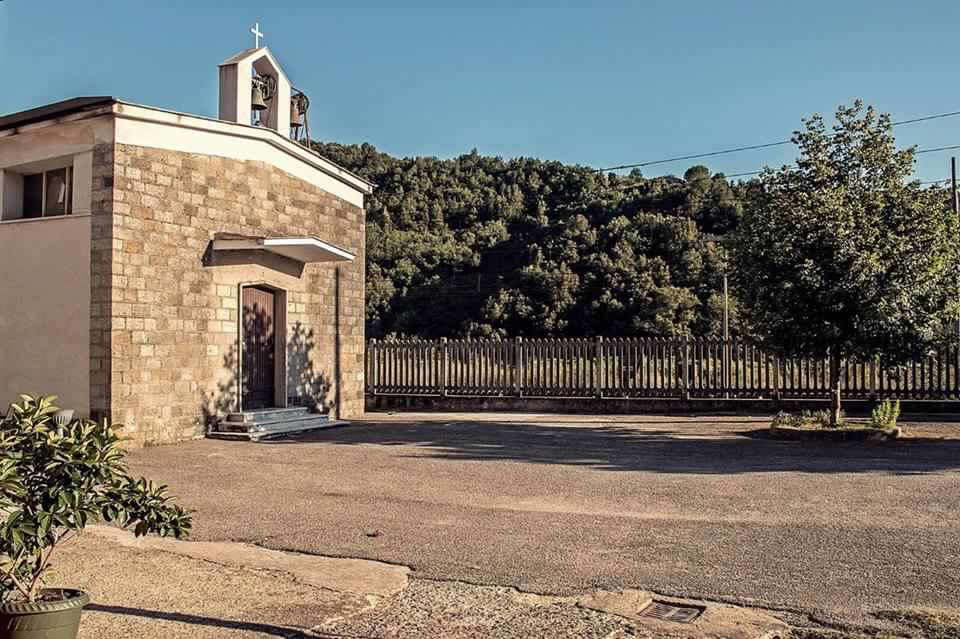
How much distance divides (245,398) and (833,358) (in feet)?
35.2

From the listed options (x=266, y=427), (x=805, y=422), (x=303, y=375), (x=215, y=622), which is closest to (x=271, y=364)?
(x=303, y=375)

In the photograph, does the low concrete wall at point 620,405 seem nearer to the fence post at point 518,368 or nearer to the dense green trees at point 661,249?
the fence post at point 518,368

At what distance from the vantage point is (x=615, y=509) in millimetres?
8852

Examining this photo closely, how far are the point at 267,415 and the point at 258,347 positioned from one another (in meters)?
1.42

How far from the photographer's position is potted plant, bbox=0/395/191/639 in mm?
4141

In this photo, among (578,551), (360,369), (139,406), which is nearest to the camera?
(578,551)

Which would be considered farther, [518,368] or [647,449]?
[518,368]

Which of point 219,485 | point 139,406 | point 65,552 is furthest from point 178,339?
point 65,552

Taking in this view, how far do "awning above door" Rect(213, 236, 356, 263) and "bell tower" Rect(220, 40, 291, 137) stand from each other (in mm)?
2423

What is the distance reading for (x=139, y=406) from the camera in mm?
14297

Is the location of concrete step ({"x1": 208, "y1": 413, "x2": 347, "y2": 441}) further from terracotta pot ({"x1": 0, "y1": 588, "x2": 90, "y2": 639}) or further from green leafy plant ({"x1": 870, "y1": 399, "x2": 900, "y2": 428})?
terracotta pot ({"x1": 0, "y1": 588, "x2": 90, "y2": 639})

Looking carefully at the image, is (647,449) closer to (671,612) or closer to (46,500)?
(671,612)

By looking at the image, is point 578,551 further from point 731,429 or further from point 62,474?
point 731,429

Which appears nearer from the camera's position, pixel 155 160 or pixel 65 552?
pixel 65 552
